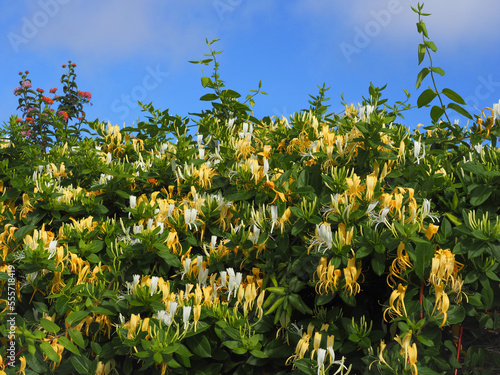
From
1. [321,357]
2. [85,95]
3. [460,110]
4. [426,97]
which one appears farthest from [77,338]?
[85,95]

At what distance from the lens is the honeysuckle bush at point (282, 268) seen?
193 centimetres

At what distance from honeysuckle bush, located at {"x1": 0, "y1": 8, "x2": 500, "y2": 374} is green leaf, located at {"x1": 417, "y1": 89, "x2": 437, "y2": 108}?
1 cm

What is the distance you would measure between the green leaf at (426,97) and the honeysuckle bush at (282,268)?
0.03ft

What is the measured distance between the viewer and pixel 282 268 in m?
2.26

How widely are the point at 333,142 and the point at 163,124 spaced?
1.79m

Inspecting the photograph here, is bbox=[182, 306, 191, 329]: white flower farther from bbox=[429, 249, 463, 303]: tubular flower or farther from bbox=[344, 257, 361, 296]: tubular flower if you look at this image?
bbox=[429, 249, 463, 303]: tubular flower

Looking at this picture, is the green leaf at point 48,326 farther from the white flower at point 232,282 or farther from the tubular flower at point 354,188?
the tubular flower at point 354,188

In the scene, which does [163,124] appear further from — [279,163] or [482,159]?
[482,159]

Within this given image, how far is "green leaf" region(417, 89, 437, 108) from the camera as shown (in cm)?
256

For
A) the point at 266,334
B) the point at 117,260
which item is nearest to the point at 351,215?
the point at 266,334

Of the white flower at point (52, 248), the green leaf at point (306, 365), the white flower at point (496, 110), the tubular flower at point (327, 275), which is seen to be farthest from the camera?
the white flower at point (496, 110)

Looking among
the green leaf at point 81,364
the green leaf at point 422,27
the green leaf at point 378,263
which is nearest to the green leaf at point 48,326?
the green leaf at point 81,364

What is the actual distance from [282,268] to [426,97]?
47.1 inches

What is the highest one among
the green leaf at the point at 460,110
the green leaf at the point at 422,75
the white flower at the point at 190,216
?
the green leaf at the point at 422,75
